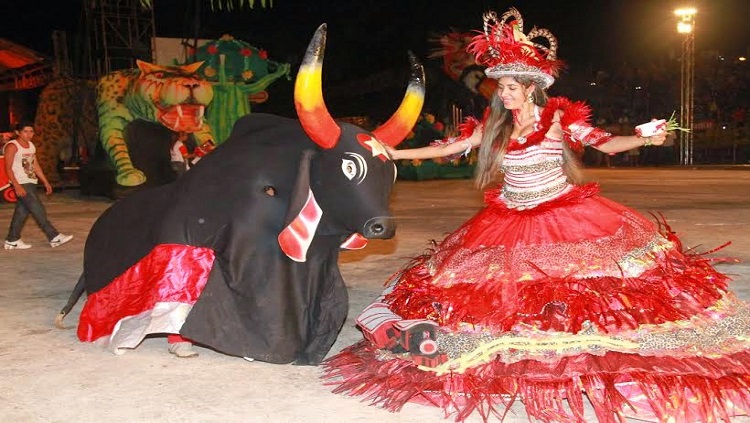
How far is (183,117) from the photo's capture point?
49.1 ft

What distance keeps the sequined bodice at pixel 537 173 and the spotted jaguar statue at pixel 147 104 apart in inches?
476

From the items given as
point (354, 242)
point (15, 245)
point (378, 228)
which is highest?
point (378, 228)

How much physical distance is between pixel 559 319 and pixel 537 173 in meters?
0.91

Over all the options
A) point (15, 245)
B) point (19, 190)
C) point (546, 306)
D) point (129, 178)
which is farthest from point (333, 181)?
point (129, 178)

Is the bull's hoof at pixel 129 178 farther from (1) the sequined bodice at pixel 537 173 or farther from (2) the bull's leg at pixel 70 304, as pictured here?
(1) the sequined bodice at pixel 537 173

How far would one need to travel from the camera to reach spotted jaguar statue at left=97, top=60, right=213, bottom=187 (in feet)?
48.8

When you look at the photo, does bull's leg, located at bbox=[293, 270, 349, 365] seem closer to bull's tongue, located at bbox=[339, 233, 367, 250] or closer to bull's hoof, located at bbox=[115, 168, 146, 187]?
bull's tongue, located at bbox=[339, 233, 367, 250]

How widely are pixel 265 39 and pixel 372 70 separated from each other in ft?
14.5

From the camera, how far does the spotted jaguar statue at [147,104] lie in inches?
585

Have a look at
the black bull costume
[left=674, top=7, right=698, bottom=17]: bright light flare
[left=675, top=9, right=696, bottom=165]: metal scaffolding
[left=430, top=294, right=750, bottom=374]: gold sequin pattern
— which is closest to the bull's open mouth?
the black bull costume

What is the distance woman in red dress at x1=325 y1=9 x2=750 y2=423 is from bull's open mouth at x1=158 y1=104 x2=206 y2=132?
11.9m

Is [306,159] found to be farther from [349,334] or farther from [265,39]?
[265,39]

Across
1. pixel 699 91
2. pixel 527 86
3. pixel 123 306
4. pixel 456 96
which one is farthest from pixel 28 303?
pixel 699 91

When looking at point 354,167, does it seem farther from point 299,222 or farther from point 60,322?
point 60,322
